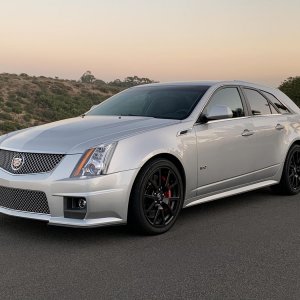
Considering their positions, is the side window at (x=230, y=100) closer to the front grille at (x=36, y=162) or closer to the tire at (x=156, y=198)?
the tire at (x=156, y=198)

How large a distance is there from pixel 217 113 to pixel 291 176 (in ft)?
6.85

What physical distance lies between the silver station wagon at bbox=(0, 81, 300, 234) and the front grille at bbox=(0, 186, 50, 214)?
1 centimetres

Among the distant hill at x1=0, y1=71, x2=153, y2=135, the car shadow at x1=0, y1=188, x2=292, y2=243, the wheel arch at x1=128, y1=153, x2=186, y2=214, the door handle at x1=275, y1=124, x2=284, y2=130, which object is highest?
the door handle at x1=275, y1=124, x2=284, y2=130

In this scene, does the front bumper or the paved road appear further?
the front bumper

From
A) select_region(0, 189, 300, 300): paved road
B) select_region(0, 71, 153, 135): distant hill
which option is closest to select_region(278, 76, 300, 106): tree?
select_region(0, 71, 153, 135): distant hill

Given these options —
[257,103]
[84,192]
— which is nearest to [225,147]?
[257,103]

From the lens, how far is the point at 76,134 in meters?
5.18

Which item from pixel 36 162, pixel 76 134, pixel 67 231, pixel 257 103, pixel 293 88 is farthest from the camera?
pixel 293 88

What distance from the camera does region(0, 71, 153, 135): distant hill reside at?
27734mm

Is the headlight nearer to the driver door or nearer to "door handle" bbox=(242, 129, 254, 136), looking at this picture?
the driver door

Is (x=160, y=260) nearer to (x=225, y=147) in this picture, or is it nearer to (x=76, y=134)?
(x=76, y=134)

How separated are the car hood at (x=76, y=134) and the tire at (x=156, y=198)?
0.44m

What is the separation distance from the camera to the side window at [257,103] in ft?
22.5

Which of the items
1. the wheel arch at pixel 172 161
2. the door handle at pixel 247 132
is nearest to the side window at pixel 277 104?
the door handle at pixel 247 132
